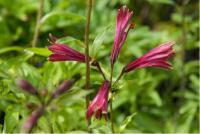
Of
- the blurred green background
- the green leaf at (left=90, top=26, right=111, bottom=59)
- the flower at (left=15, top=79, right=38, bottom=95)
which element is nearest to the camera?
the flower at (left=15, top=79, right=38, bottom=95)

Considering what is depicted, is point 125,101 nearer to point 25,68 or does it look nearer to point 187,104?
point 187,104

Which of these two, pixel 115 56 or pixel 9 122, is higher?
pixel 115 56

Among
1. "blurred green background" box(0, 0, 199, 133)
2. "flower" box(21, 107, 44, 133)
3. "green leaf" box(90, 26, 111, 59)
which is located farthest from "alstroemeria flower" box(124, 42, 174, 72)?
"blurred green background" box(0, 0, 199, 133)

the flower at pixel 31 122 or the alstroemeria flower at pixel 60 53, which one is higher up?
the alstroemeria flower at pixel 60 53

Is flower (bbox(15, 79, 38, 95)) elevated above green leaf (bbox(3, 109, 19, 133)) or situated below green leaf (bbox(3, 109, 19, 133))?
above

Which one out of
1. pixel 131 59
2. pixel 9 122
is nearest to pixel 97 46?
pixel 9 122

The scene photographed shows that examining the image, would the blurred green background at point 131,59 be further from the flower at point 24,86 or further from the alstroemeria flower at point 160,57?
the flower at point 24,86

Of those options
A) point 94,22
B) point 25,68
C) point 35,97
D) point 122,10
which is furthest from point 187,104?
point 35,97

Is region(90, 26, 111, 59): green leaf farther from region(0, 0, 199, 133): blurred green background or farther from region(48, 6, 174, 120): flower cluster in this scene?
region(0, 0, 199, 133): blurred green background

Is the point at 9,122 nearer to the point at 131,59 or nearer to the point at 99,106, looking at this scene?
the point at 99,106

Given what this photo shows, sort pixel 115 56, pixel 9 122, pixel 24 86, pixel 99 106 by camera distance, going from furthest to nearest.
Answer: pixel 9 122 < pixel 115 56 < pixel 99 106 < pixel 24 86

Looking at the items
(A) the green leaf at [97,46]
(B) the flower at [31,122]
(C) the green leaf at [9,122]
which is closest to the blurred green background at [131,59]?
(C) the green leaf at [9,122]
